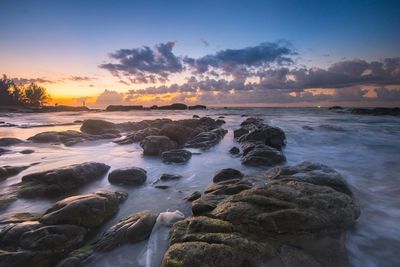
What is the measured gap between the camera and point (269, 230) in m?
3.93

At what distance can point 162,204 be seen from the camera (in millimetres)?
5918

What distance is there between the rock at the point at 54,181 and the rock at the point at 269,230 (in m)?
3.67

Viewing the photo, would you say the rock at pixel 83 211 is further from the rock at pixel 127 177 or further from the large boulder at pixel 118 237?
the rock at pixel 127 177

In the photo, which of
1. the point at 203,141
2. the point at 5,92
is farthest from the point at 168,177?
the point at 5,92

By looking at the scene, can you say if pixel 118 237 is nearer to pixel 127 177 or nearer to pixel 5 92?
pixel 127 177

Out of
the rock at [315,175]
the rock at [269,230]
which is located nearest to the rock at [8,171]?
the rock at [269,230]

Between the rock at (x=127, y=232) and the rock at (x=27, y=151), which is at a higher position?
the rock at (x=27, y=151)

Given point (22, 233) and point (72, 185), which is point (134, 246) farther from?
point (72, 185)

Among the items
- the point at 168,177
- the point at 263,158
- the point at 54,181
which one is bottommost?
the point at 168,177

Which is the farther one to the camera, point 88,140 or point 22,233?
point 88,140

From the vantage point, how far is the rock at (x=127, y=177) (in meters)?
7.41

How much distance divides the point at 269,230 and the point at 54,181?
16.9 feet

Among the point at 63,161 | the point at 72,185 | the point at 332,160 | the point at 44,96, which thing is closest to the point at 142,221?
the point at 72,185

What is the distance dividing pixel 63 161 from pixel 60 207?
6.02 metres
